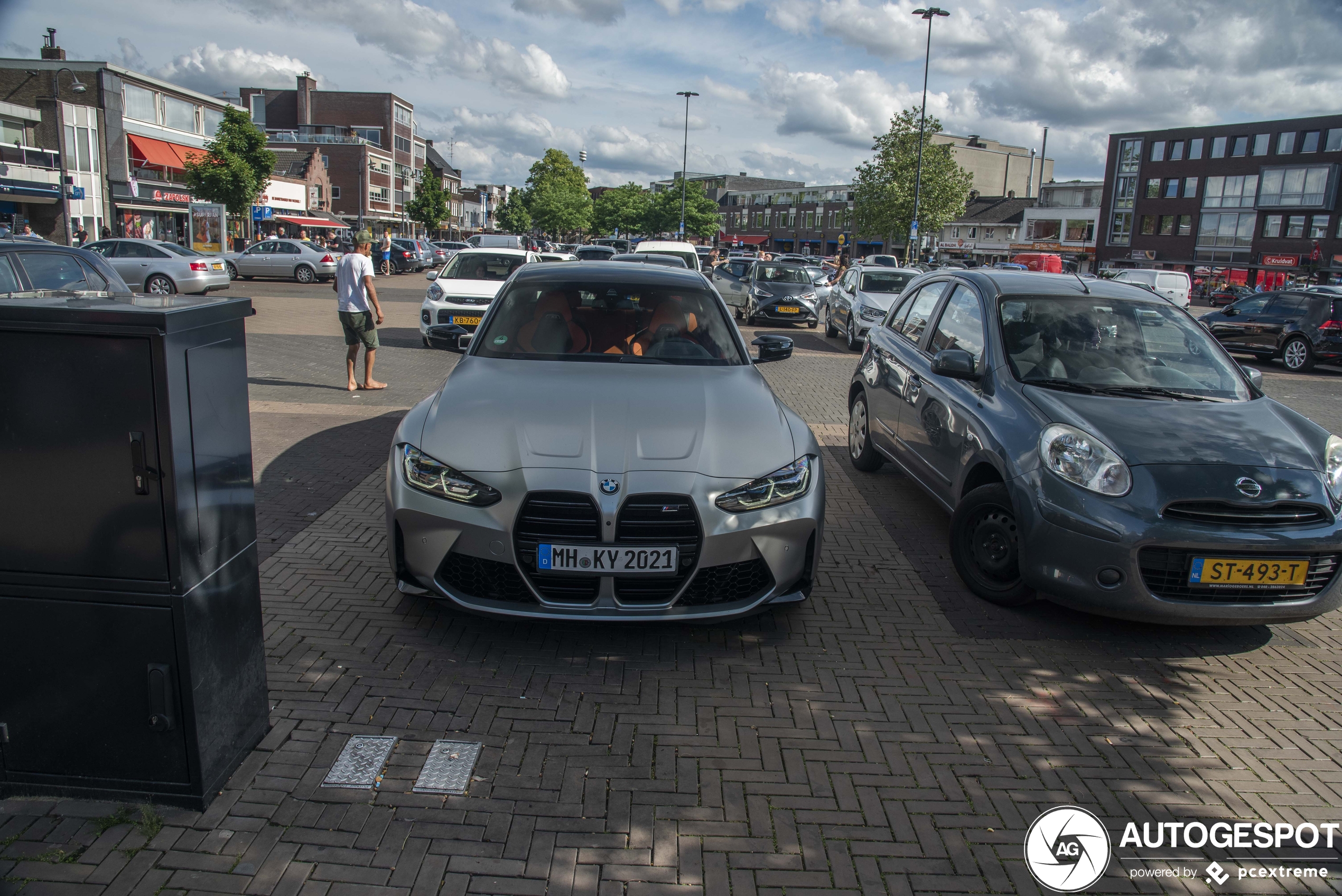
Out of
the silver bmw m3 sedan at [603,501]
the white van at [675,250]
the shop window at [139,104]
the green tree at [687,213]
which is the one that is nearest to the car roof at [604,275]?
the silver bmw m3 sedan at [603,501]

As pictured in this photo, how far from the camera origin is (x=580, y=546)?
3.49 metres

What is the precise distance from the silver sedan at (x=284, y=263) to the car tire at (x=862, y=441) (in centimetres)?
2699

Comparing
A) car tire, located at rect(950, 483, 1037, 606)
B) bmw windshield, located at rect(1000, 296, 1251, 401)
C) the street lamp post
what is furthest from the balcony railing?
car tire, located at rect(950, 483, 1037, 606)

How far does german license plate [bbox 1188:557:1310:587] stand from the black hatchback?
16.6 meters

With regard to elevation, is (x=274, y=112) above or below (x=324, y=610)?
above

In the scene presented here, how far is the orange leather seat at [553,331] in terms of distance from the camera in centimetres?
498

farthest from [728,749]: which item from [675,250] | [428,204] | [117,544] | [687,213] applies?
[687,213]

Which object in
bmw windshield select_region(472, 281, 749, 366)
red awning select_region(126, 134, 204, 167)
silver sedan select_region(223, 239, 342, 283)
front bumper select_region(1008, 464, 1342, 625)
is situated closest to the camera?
front bumper select_region(1008, 464, 1342, 625)

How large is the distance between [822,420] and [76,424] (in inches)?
316

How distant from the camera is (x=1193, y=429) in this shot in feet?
14.0

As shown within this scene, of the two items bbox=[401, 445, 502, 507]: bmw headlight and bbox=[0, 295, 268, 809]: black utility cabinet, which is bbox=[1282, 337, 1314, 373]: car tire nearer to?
bbox=[401, 445, 502, 507]: bmw headlight

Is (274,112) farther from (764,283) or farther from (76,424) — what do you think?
(76,424)

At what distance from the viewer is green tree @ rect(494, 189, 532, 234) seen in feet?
357

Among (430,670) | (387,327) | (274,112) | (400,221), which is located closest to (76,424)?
(430,670)
